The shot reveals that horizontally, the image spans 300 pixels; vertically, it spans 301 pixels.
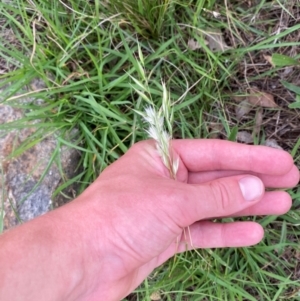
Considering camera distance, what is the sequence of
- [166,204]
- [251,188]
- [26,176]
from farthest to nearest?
1. [26,176]
2. [251,188]
3. [166,204]

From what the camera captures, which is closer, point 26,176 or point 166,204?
point 166,204

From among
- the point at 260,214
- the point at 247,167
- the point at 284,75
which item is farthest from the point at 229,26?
the point at 260,214

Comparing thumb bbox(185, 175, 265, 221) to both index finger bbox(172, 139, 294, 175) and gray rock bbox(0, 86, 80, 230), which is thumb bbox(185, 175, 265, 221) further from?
gray rock bbox(0, 86, 80, 230)

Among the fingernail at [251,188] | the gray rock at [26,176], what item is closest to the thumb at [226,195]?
the fingernail at [251,188]

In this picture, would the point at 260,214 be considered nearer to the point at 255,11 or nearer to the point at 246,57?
the point at 246,57

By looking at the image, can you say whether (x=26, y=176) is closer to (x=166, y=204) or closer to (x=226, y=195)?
(x=166, y=204)

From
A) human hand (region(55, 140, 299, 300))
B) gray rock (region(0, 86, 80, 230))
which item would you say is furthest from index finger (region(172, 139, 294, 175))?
gray rock (region(0, 86, 80, 230))

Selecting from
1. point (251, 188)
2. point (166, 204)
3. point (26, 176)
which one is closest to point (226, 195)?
point (251, 188)

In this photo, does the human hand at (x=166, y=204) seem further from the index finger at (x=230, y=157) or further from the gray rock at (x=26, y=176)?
the gray rock at (x=26, y=176)
